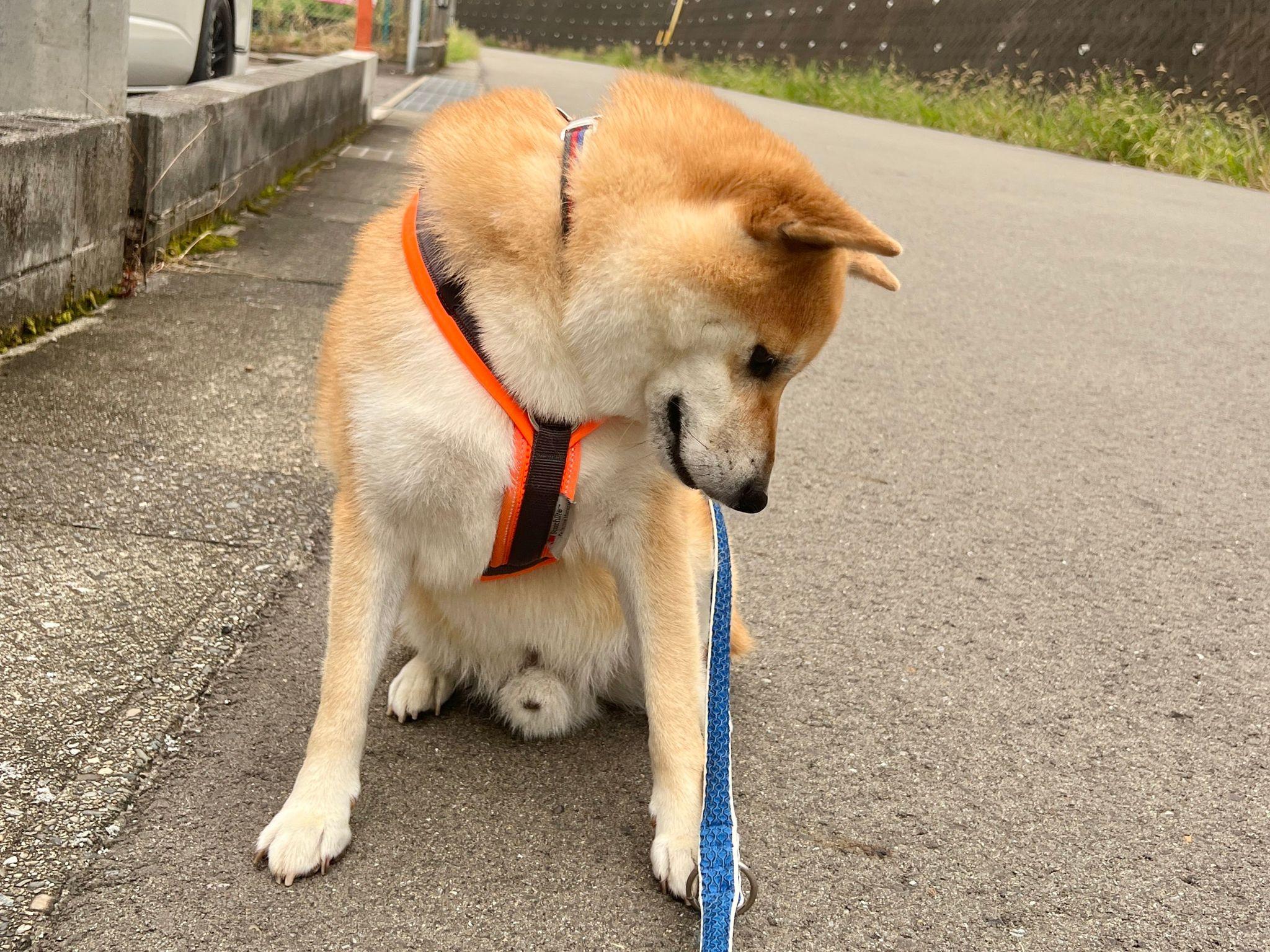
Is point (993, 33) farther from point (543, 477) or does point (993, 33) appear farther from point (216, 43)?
point (543, 477)

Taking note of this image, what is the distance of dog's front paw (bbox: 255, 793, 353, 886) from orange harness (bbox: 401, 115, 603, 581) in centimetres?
50

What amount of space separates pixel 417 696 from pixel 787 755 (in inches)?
29.4

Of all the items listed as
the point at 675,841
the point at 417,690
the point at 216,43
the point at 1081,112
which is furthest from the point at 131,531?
the point at 1081,112

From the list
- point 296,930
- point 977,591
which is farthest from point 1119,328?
point 296,930

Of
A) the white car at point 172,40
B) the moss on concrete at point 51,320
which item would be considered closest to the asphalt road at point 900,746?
the moss on concrete at point 51,320

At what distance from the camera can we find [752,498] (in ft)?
6.65

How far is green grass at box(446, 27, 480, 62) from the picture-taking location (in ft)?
62.1

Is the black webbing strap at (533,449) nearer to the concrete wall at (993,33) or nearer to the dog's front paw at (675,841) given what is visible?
the dog's front paw at (675,841)

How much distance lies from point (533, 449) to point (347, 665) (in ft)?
1.63

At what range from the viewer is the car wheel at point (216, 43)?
253 inches

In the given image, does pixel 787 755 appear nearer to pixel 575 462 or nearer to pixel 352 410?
pixel 575 462

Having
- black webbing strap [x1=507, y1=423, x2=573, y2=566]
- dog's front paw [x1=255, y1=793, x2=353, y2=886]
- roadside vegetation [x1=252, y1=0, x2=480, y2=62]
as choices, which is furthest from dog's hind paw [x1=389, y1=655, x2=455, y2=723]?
roadside vegetation [x1=252, y1=0, x2=480, y2=62]

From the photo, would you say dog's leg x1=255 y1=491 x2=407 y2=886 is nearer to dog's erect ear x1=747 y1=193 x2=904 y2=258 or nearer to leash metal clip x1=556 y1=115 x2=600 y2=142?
leash metal clip x1=556 y1=115 x2=600 y2=142

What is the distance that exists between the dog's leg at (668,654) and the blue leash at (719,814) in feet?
0.18
